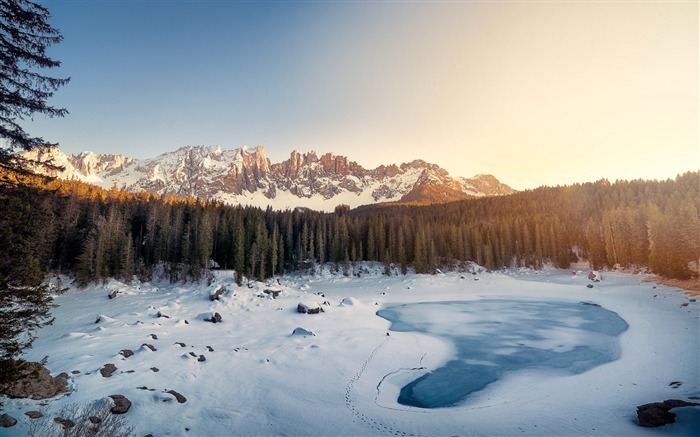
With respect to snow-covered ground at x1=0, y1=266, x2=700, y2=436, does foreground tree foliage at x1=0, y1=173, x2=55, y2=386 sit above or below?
above

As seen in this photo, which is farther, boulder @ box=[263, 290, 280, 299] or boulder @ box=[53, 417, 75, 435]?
boulder @ box=[263, 290, 280, 299]

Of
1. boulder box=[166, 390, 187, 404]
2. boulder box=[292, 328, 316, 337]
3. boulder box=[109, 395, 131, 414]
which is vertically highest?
boulder box=[109, 395, 131, 414]

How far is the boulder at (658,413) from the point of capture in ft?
34.8

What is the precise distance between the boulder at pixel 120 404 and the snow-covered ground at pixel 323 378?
26cm

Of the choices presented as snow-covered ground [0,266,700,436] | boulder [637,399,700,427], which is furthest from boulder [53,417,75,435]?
boulder [637,399,700,427]

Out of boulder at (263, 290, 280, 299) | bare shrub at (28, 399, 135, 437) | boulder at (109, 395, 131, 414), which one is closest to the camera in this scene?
bare shrub at (28, 399, 135, 437)

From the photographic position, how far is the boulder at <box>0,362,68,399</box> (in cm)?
1050

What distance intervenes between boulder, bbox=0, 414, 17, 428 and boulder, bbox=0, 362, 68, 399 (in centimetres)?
92

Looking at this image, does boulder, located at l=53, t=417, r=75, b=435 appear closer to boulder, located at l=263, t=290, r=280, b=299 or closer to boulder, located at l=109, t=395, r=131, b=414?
boulder, located at l=109, t=395, r=131, b=414

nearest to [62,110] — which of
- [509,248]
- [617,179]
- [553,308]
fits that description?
[553,308]

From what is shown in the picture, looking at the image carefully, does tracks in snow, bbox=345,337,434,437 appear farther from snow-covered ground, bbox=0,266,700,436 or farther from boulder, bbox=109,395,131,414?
boulder, bbox=109,395,131,414

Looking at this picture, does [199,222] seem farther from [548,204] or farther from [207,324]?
[548,204]

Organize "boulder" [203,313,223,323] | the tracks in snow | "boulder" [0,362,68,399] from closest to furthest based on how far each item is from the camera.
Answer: "boulder" [0,362,68,399] < the tracks in snow < "boulder" [203,313,223,323]

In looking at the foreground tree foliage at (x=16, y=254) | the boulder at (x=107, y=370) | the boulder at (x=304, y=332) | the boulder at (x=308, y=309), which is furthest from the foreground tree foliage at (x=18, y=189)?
the boulder at (x=308, y=309)
